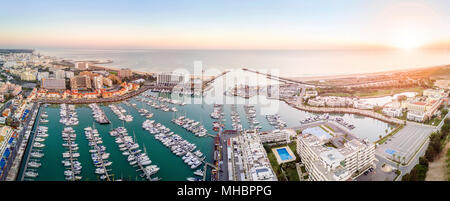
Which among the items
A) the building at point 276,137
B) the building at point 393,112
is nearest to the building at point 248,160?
the building at point 276,137

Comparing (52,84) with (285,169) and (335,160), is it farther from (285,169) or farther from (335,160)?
(335,160)

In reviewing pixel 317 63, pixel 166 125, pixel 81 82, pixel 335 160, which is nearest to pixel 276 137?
pixel 335 160

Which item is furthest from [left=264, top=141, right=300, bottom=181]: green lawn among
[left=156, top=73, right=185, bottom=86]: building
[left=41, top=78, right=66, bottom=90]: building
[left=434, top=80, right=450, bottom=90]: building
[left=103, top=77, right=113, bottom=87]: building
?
[left=103, top=77, right=113, bottom=87]: building

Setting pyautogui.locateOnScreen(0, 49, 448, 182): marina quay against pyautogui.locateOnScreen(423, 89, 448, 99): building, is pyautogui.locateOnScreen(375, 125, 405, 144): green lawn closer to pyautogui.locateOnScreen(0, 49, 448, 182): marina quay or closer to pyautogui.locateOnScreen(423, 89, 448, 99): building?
pyautogui.locateOnScreen(0, 49, 448, 182): marina quay

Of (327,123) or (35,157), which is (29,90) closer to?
(35,157)

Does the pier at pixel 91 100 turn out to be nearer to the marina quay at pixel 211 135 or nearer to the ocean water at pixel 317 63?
the marina quay at pixel 211 135

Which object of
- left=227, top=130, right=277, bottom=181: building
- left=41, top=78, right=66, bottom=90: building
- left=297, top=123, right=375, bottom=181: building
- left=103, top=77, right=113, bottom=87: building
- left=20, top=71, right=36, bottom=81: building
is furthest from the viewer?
left=103, top=77, right=113, bottom=87: building

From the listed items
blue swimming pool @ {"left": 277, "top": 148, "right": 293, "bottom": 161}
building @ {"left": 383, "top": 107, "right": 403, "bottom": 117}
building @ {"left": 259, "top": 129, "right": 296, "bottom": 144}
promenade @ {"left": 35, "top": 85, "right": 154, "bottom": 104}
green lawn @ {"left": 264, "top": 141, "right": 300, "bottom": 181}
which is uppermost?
promenade @ {"left": 35, "top": 85, "right": 154, "bottom": 104}
